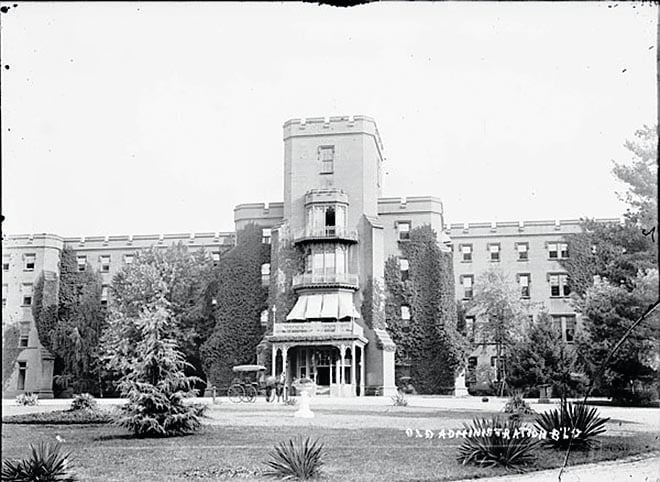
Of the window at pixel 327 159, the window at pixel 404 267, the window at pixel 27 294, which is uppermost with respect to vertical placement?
the window at pixel 327 159

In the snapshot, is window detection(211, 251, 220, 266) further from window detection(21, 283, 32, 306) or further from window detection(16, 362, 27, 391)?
window detection(16, 362, 27, 391)

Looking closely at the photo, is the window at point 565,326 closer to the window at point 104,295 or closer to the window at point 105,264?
the window at point 105,264

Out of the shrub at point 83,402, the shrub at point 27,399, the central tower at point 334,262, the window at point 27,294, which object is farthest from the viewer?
the central tower at point 334,262

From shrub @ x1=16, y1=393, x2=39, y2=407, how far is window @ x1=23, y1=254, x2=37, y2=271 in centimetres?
156

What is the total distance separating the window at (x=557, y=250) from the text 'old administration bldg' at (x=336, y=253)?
0.04m

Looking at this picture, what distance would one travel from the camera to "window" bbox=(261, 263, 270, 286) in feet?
38.1

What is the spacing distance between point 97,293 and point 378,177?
546 cm

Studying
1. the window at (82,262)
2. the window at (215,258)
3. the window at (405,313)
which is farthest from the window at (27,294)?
the window at (405,313)

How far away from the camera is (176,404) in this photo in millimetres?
8812

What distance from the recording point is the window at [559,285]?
11023 mm

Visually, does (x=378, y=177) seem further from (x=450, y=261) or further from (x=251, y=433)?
(x=251, y=433)

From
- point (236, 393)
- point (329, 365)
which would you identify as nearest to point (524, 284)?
point (329, 365)

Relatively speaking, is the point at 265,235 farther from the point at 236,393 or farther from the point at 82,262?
the point at 82,262

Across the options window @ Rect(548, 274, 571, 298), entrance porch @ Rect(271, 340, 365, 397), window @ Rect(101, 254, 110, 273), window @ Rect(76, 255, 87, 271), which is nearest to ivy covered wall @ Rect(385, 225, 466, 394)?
entrance porch @ Rect(271, 340, 365, 397)
